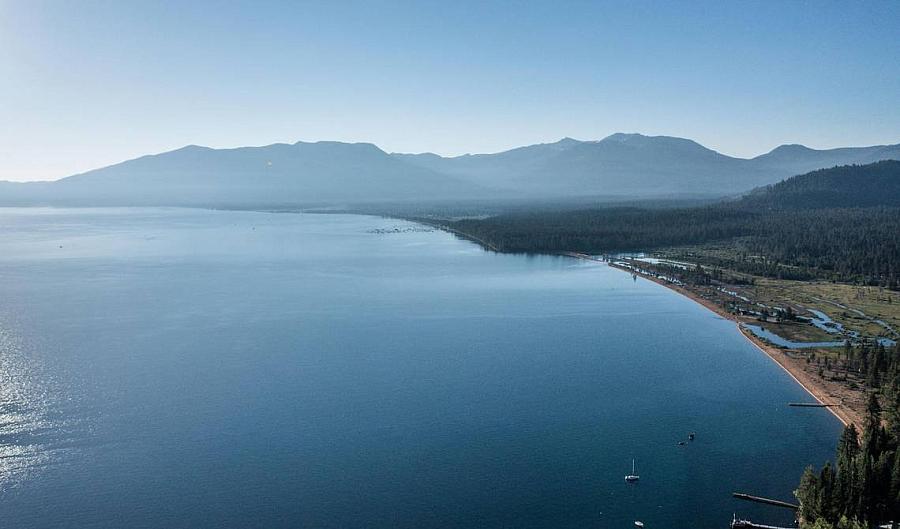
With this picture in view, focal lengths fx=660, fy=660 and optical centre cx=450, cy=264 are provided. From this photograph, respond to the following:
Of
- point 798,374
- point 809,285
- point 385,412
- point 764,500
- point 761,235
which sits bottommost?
point 764,500

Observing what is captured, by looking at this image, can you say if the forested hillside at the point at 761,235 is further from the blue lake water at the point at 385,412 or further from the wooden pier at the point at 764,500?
the wooden pier at the point at 764,500

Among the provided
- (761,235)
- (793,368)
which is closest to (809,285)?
(793,368)

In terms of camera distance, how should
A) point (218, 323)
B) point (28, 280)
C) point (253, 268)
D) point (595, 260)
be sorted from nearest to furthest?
point (218, 323), point (28, 280), point (253, 268), point (595, 260)

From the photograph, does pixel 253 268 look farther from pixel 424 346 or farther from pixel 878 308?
pixel 878 308

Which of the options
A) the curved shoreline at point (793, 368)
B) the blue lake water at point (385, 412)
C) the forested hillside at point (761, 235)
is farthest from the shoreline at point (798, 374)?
the forested hillside at point (761, 235)

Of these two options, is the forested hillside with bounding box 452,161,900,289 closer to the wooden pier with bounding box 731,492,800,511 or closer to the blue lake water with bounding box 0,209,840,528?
the blue lake water with bounding box 0,209,840,528

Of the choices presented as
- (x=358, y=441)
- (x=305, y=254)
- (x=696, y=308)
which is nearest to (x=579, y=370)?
(x=358, y=441)

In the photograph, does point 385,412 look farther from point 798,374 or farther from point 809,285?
point 809,285

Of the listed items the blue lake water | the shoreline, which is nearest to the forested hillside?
the shoreline
